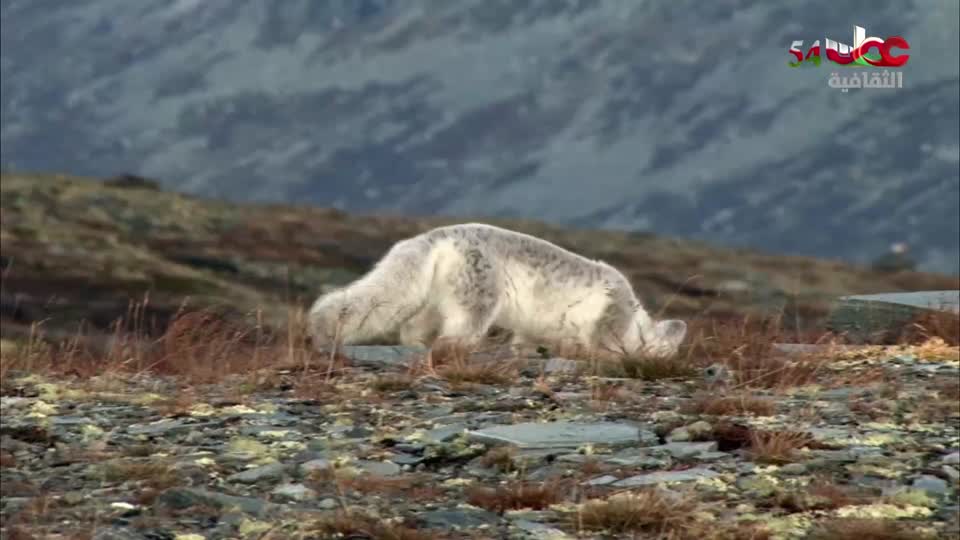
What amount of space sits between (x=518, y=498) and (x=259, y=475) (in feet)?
5.72

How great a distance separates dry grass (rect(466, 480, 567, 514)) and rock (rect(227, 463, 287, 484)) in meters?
1.37

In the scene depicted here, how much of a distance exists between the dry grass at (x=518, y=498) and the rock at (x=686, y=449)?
1.32 meters

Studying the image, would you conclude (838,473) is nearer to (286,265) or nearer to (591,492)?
(591,492)

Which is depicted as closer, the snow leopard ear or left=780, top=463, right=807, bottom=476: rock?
left=780, top=463, right=807, bottom=476: rock

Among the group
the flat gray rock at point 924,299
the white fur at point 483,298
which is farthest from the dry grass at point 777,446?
the flat gray rock at point 924,299

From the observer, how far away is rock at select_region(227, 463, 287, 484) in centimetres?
977

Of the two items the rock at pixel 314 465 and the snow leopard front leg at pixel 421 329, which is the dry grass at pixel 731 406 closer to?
the rock at pixel 314 465

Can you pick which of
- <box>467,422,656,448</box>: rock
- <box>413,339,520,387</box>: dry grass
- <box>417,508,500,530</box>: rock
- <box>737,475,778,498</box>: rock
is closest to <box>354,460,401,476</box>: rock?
<box>467,422,656,448</box>: rock

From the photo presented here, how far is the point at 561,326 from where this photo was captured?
1734 cm

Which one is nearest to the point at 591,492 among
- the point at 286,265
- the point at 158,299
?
the point at 158,299

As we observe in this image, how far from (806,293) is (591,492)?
8849 centimetres

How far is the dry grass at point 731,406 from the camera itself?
11414 mm

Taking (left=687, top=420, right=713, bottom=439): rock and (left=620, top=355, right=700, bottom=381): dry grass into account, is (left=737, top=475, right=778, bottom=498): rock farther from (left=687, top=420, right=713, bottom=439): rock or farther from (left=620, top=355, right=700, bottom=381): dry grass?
(left=620, top=355, right=700, bottom=381): dry grass

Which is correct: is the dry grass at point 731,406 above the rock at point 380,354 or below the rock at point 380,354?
below
